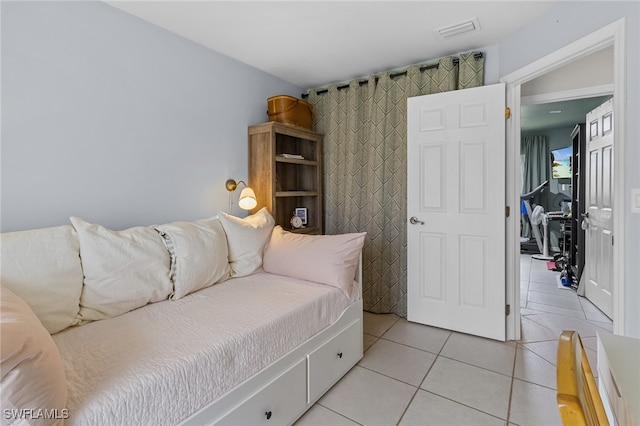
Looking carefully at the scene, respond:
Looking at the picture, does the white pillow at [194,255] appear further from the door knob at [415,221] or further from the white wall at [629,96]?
the white wall at [629,96]

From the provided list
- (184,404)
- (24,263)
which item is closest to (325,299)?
(184,404)

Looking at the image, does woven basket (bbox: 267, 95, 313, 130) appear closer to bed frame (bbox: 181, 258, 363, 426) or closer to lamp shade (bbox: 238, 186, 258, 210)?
lamp shade (bbox: 238, 186, 258, 210)

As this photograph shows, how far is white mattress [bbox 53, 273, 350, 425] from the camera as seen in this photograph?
0.99m

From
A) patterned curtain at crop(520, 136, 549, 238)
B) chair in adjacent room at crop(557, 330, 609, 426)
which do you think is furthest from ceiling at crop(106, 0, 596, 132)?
patterned curtain at crop(520, 136, 549, 238)

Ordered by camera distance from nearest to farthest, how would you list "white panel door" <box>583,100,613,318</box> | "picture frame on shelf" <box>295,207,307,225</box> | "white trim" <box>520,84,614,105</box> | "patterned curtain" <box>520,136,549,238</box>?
"white trim" <box>520,84,614,105</box>
"white panel door" <box>583,100,613,318</box>
"picture frame on shelf" <box>295,207,307,225</box>
"patterned curtain" <box>520,136,549,238</box>

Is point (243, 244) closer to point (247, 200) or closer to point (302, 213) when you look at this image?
point (247, 200)

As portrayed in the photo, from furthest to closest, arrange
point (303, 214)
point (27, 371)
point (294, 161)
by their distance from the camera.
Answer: point (303, 214) < point (294, 161) < point (27, 371)

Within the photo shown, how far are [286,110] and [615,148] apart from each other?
90.0 inches

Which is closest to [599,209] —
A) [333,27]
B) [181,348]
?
[333,27]

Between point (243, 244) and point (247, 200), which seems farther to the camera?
point (247, 200)

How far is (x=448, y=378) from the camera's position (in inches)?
78.3

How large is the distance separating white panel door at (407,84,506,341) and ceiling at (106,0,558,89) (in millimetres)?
414

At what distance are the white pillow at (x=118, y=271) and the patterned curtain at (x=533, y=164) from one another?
22.1ft

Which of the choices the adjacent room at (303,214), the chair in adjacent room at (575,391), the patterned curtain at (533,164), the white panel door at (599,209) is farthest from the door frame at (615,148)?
the patterned curtain at (533,164)
